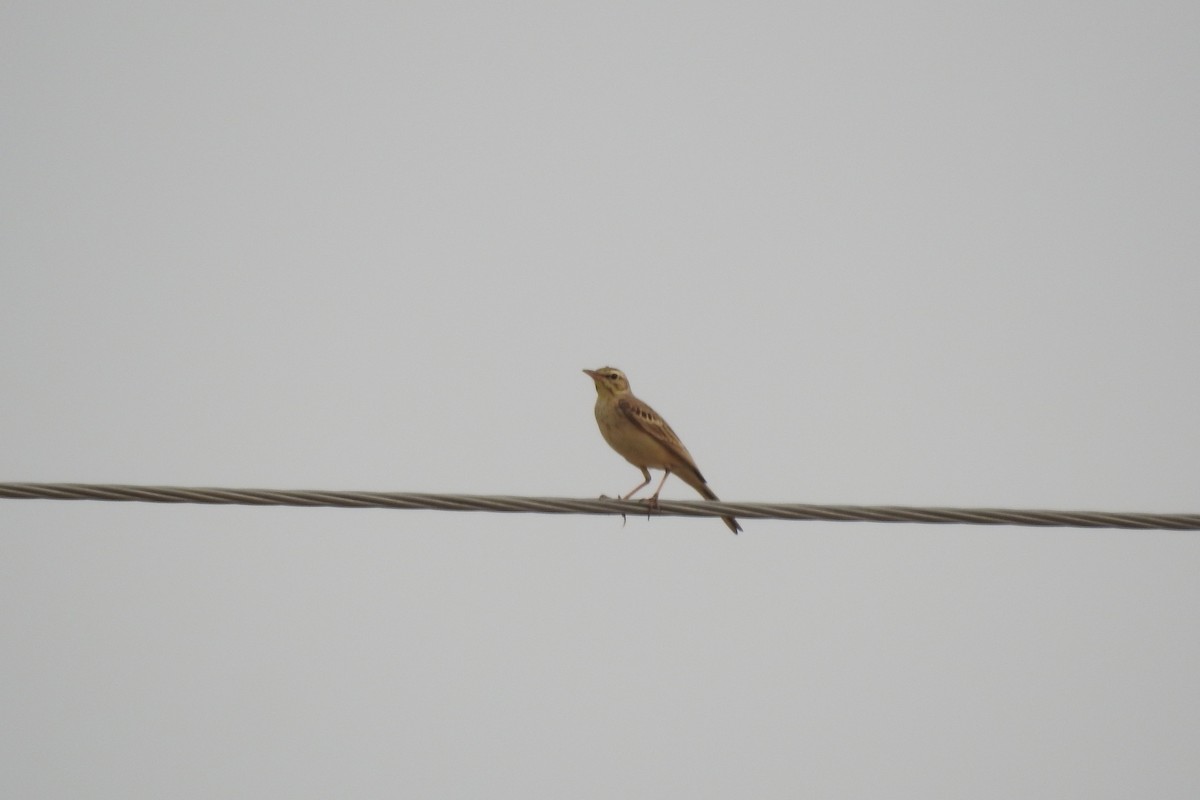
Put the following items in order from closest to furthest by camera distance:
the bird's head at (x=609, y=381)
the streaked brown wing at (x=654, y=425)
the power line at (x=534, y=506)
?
1. the power line at (x=534, y=506)
2. the streaked brown wing at (x=654, y=425)
3. the bird's head at (x=609, y=381)

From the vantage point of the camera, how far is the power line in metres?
6.30

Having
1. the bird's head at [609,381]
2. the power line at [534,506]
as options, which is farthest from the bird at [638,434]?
the power line at [534,506]

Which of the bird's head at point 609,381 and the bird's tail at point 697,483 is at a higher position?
the bird's head at point 609,381

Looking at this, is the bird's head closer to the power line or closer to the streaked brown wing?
the streaked brown wing

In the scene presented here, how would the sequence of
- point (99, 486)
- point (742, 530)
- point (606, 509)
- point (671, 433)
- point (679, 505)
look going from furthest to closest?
point (671, 433)
point (742, 530)
point (679, 505)
point (606, 509)
point (99, 486)

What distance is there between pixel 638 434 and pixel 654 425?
0.55ft

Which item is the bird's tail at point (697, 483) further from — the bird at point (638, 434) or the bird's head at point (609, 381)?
the bird's head at point (609, 381)

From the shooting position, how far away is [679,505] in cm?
732

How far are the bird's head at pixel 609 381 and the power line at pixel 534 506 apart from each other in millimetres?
4740

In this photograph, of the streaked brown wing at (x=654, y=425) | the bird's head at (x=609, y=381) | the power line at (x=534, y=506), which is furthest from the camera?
the bird's head at (x=609, y=381)

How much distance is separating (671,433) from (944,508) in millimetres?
4518

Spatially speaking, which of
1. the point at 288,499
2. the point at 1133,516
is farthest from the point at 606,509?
the point at 1133,516

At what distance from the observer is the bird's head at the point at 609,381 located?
1152cm

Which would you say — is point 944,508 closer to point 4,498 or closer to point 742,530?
point 742,530
